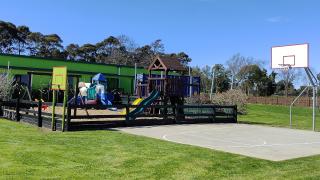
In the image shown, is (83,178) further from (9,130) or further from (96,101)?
(96,101)

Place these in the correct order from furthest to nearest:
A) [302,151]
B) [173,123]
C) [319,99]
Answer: [319,99] < [173,123] < [302,151]

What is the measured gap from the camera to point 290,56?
22.2 m

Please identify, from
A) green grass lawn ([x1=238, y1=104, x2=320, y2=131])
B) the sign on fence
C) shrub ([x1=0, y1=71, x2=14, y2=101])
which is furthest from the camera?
green grass lawn ([x1=238, y1=104, x2=320, y2=131])

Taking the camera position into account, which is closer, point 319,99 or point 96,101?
point 96,101

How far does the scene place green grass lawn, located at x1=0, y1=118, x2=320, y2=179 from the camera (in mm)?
7789

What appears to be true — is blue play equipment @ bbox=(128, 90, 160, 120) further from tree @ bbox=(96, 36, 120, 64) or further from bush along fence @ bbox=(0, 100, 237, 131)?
tree @ bbox=(96, 36, 120, 64)

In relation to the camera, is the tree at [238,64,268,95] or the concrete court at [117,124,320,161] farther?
the tree at [238,64,268,95]

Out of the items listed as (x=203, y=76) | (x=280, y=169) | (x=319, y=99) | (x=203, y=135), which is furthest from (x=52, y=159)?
(x=203, y=76)

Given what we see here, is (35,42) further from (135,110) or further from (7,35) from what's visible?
(135,110)

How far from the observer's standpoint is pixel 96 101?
95.3 feet

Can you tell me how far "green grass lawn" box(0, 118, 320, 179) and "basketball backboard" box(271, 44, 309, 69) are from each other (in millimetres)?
11822

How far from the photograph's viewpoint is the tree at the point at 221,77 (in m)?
81.2

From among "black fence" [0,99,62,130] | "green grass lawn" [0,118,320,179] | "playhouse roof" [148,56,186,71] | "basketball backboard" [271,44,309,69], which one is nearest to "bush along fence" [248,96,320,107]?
"basketball backboard" [271,44,309,69]

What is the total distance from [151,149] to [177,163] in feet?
6.12
